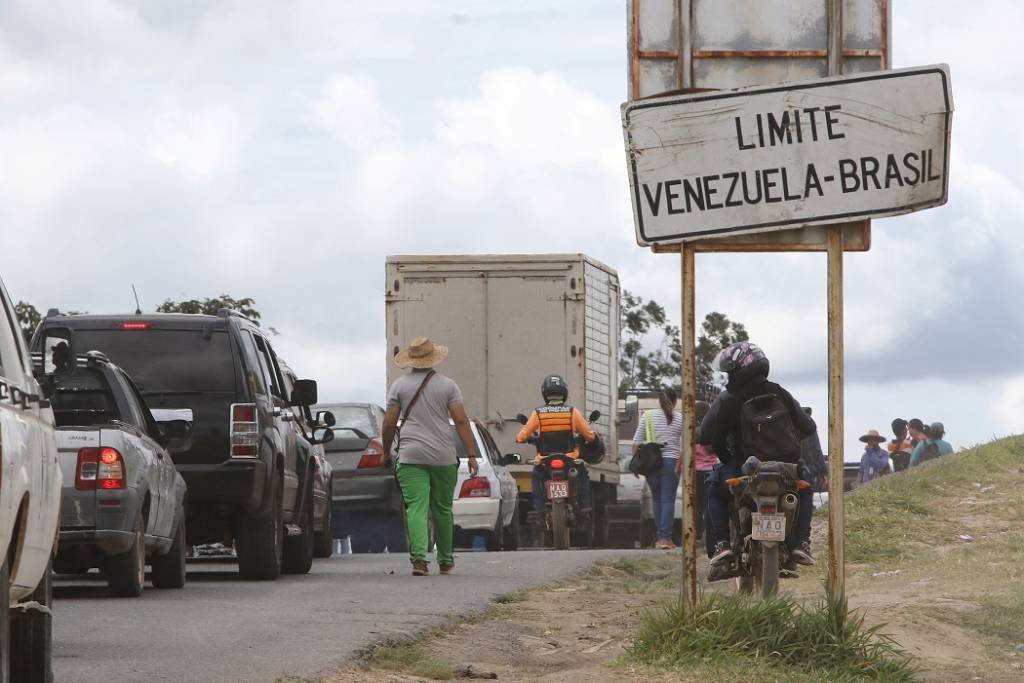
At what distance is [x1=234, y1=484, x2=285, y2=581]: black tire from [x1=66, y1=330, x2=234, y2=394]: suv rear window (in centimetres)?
101

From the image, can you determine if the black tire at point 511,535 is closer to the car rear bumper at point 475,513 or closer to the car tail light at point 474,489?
the car rear bumper at point 475,513

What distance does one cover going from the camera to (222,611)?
12.1 meters

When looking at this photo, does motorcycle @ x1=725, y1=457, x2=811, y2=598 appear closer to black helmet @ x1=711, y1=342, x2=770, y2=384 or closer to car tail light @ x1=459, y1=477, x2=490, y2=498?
black helmet @ x1=711, y1=342, x2=770, y2=384

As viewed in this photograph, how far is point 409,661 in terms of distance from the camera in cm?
957

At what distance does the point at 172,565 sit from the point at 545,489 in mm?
8157

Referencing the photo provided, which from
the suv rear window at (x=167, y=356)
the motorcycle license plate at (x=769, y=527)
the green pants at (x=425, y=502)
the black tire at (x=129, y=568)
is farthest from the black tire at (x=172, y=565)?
the motorcycle license plate at (x=769, y=527)

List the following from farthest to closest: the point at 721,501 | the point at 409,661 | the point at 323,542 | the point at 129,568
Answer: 1. the point at 323,542
2. the point at 129,568
3. the point at 721,501
4. the point at 409,661

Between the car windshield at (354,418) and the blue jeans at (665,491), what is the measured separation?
9.84 ft

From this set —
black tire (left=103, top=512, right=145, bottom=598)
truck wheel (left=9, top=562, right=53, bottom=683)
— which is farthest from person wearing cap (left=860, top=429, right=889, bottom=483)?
truck wheel (left=9, top=562, right=53, bottom=683)

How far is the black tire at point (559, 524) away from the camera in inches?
865

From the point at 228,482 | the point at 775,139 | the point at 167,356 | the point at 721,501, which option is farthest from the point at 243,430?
the point at 775,139

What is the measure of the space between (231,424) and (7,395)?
25.9 ft

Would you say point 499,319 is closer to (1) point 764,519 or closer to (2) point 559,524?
(2) point 559,524

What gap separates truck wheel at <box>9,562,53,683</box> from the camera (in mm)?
7961
